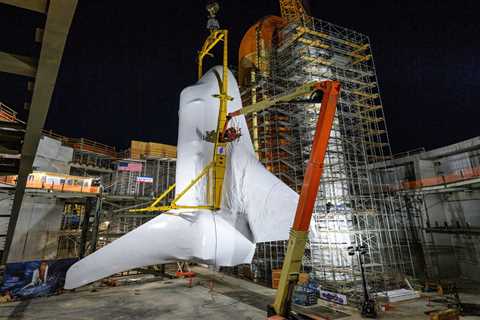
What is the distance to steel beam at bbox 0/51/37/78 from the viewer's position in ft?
7.25

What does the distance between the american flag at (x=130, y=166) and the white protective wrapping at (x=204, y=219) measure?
20.9 meters

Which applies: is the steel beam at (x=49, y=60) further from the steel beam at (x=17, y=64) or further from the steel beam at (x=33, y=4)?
the steel beam at (x=17, y=64)

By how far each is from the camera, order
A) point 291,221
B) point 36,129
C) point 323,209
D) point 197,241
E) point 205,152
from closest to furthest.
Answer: point 36,129
point 197,241
point 291,221
point 205,152
point 323,209

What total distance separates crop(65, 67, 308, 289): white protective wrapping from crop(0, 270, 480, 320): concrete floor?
19.8 feet

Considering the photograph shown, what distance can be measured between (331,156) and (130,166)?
795 inches

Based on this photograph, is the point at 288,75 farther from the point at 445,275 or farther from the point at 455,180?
the point at 445,275

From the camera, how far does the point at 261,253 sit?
19.1 m

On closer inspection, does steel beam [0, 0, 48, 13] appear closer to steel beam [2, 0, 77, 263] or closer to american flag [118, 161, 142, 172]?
steel beam [2, 0, 77, 263]

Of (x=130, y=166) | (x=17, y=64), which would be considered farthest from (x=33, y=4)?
(x=130, y=166)

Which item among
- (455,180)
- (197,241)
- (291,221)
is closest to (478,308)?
(455,180)

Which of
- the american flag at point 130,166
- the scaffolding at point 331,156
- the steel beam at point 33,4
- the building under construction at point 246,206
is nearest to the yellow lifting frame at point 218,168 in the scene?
the building under construction at point 246,206

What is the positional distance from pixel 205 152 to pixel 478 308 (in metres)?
13.8

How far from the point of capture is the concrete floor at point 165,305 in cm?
1126

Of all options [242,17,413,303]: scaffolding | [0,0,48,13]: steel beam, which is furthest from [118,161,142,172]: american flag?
[0,0,48,13]: steel beam
